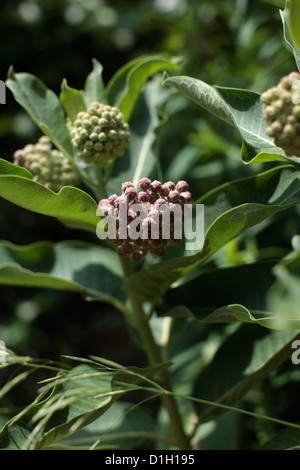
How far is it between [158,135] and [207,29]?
1776 mm

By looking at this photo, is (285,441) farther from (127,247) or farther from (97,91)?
(97,91)

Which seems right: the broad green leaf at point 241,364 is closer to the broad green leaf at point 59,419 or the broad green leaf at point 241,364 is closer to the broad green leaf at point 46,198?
the broad green leaf at point 59,419

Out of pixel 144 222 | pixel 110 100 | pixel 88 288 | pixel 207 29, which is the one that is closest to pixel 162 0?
pixel 207 29

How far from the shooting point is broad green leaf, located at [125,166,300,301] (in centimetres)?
118

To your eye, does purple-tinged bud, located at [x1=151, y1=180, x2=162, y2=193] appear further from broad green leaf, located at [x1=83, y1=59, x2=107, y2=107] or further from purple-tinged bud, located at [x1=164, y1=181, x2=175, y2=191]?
broad green leaf, located at [x1=83, y1=59, x2=107, y2=107]

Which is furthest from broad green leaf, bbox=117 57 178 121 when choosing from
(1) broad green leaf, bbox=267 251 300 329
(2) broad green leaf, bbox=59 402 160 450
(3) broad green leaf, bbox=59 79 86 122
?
(2) broad green leaf, bbox=59 402 160 450

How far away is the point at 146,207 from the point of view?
3.82 ft

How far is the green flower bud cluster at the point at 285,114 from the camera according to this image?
1.04 m

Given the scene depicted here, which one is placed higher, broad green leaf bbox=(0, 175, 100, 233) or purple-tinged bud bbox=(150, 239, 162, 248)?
broad green leaf bbox=(0, 175, 100, 233)

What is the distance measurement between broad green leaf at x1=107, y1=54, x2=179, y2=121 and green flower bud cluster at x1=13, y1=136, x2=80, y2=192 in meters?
0.23

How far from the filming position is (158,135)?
154 centimetres

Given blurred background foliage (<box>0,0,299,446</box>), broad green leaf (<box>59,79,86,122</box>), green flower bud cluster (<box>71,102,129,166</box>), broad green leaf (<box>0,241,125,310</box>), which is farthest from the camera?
blurred background foliage (<box>0,0,299,446</box>)

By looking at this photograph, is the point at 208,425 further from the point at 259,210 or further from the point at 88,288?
the point at 259,210

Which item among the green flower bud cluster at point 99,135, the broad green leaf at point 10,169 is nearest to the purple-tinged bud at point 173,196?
the green flower bud cluster at point 99,135
